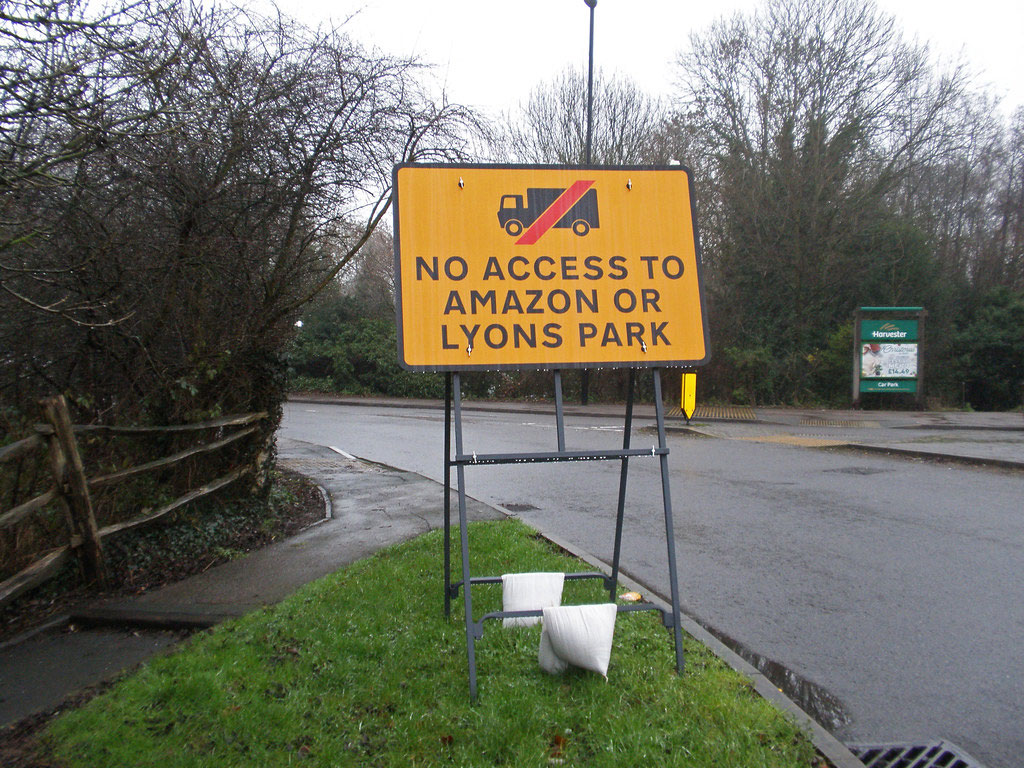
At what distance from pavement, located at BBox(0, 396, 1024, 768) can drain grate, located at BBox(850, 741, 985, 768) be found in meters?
0.23

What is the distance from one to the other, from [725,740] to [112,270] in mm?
5603

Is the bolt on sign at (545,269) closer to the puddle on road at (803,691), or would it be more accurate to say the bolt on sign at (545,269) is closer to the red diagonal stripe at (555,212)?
the red diagonal stripe at (555,212)

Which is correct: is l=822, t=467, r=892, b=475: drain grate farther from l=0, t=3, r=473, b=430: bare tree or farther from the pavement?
l=0, t=3, r=473, b=430: bare tree

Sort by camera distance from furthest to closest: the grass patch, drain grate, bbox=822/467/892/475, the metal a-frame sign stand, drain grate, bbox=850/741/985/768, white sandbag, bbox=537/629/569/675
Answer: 1. drain grate, bbox=822/467/892/475
2. the metal a-frame sign stand
3. white sandbag, bbox=537/629/569/675
4. drain grate, bbox=850/741/985/768
5. the grass patch

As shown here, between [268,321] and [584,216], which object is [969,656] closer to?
[584,216]

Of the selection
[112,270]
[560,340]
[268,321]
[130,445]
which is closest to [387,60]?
[268,321]

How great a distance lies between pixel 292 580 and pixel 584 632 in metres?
3.09

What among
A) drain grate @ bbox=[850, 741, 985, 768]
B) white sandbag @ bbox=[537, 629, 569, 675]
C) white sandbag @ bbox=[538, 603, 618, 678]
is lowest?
drain grate @ bbox=[850, 741, 985, 768]

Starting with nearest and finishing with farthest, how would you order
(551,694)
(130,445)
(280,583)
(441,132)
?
(551,694)
(280,583)
(130,445)
(441,132)

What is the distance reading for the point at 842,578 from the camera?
612 centimetres

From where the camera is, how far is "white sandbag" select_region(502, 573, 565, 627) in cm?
438

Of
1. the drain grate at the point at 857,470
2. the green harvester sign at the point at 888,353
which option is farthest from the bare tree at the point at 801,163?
the drain grate at the point at 857,470

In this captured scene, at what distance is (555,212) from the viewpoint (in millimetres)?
4449

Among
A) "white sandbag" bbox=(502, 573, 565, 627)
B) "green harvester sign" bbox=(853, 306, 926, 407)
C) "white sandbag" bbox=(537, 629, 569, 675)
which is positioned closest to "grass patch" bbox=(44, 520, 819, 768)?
"white sandbag" bbox=(537, 629, 569, 675)
